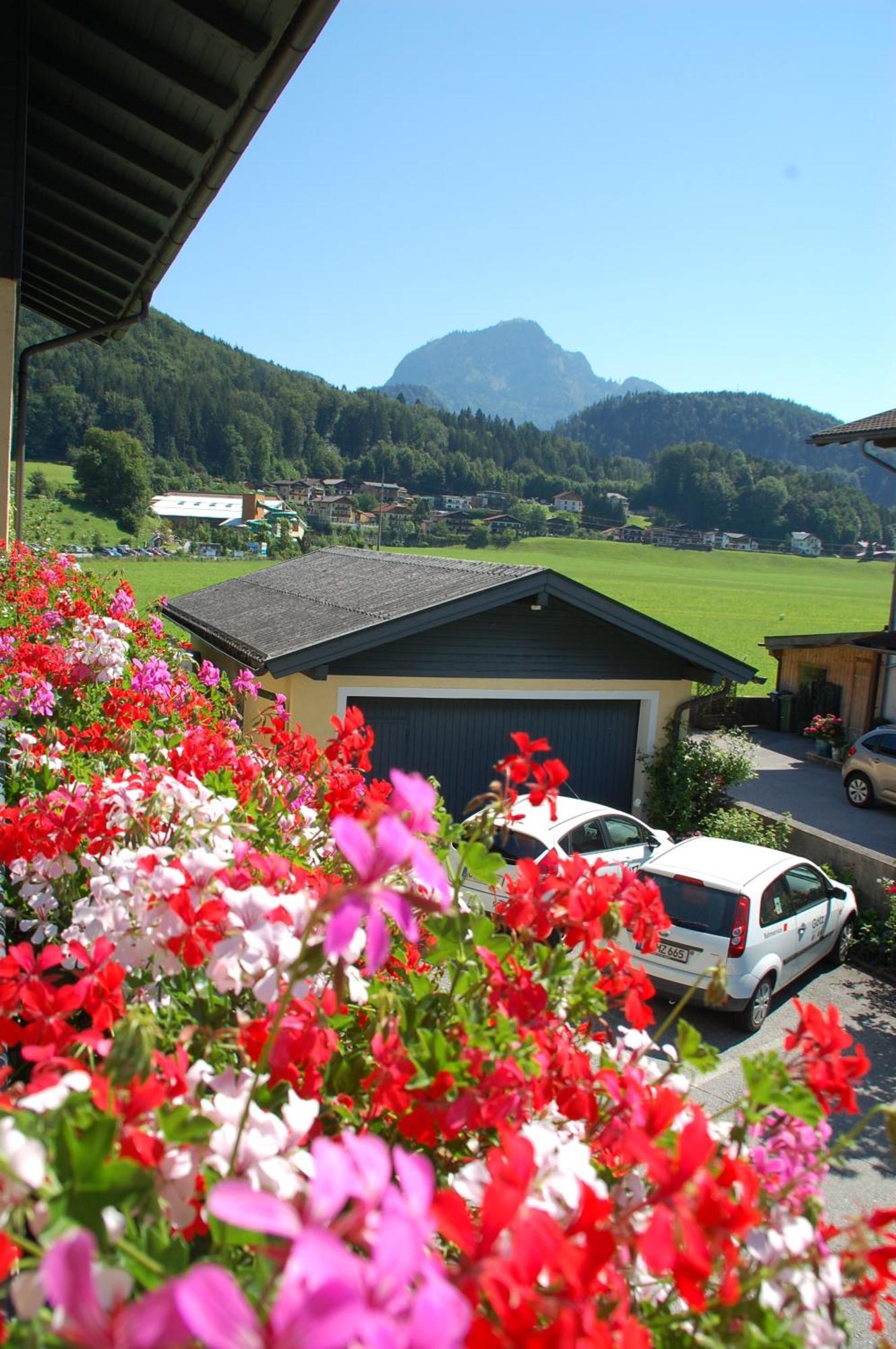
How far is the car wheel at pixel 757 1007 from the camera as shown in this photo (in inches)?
355

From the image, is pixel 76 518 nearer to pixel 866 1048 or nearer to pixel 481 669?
pixel 481 669

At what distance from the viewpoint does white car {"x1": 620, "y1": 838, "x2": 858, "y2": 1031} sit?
29.5 ft

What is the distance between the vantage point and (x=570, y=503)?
137 metres

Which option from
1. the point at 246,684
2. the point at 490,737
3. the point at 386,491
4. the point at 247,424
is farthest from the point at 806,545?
the point at 246,684

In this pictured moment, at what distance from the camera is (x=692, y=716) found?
87.4 ft

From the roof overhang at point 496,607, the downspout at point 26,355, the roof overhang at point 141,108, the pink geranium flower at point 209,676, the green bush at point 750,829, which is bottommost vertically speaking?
the green bush at point 750,829

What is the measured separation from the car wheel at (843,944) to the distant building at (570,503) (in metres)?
124

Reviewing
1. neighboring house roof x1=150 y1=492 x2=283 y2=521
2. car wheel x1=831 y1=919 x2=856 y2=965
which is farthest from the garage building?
neighboring house roof x1=150 y1=492 x2=283 y2=521

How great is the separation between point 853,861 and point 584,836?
11.4 feet

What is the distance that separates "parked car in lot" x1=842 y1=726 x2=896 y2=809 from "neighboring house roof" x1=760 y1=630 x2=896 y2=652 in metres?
3.17

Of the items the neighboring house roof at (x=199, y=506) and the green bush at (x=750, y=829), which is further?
the neighboring house roof at (x=199, y=506)

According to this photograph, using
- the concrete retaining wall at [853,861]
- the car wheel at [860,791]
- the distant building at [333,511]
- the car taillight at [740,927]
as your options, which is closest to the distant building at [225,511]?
the distant building at [333,511]

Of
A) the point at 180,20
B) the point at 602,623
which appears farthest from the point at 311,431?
the point at 180,20

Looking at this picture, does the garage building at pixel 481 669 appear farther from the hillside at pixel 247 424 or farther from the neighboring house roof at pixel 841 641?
the hillside at pixel 247 424
